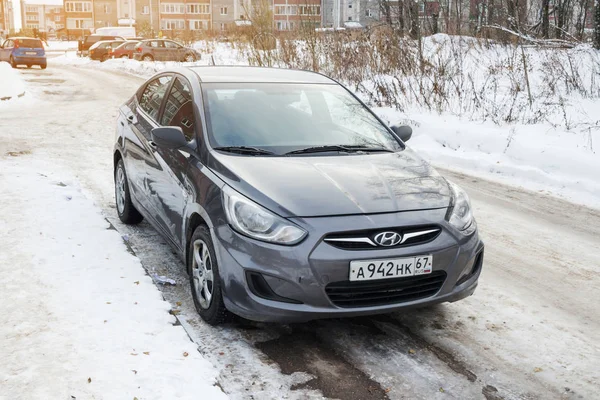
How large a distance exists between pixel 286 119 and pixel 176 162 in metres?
0.88

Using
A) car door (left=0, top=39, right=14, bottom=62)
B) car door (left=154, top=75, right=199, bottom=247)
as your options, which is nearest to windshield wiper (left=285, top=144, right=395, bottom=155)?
car door (left=154, top=75, right=199, bottom=247)

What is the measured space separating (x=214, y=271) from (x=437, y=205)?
1399 millimetres

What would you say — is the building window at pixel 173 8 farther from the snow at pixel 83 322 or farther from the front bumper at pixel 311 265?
the front bumper at pixel 311 265

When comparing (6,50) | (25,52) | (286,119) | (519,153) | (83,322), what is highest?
(6,50)

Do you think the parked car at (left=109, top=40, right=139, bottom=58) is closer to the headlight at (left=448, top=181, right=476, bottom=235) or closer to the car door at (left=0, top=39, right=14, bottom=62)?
the car door at (left=0, top=39, right=14, bottom=62)

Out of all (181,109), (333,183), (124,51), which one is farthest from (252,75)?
(124,51)

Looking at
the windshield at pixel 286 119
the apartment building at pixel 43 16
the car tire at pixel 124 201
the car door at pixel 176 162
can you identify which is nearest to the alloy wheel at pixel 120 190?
the car tire at pixel 124 201

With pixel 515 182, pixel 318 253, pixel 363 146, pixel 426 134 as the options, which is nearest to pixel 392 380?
pixel 318 253

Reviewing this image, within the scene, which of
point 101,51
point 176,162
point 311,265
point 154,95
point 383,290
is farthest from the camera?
point 101,51

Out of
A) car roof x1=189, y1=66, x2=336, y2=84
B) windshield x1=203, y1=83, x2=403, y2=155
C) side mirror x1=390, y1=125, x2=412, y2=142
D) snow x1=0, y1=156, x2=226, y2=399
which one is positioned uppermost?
car roof x1=189, y1=66, x2=336, y2=84

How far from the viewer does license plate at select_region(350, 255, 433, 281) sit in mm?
3639

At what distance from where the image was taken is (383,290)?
375 centimetres

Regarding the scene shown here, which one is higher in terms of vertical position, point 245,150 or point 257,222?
point 245,150

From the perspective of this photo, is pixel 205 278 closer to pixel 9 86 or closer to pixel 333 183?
pixel 333 183
